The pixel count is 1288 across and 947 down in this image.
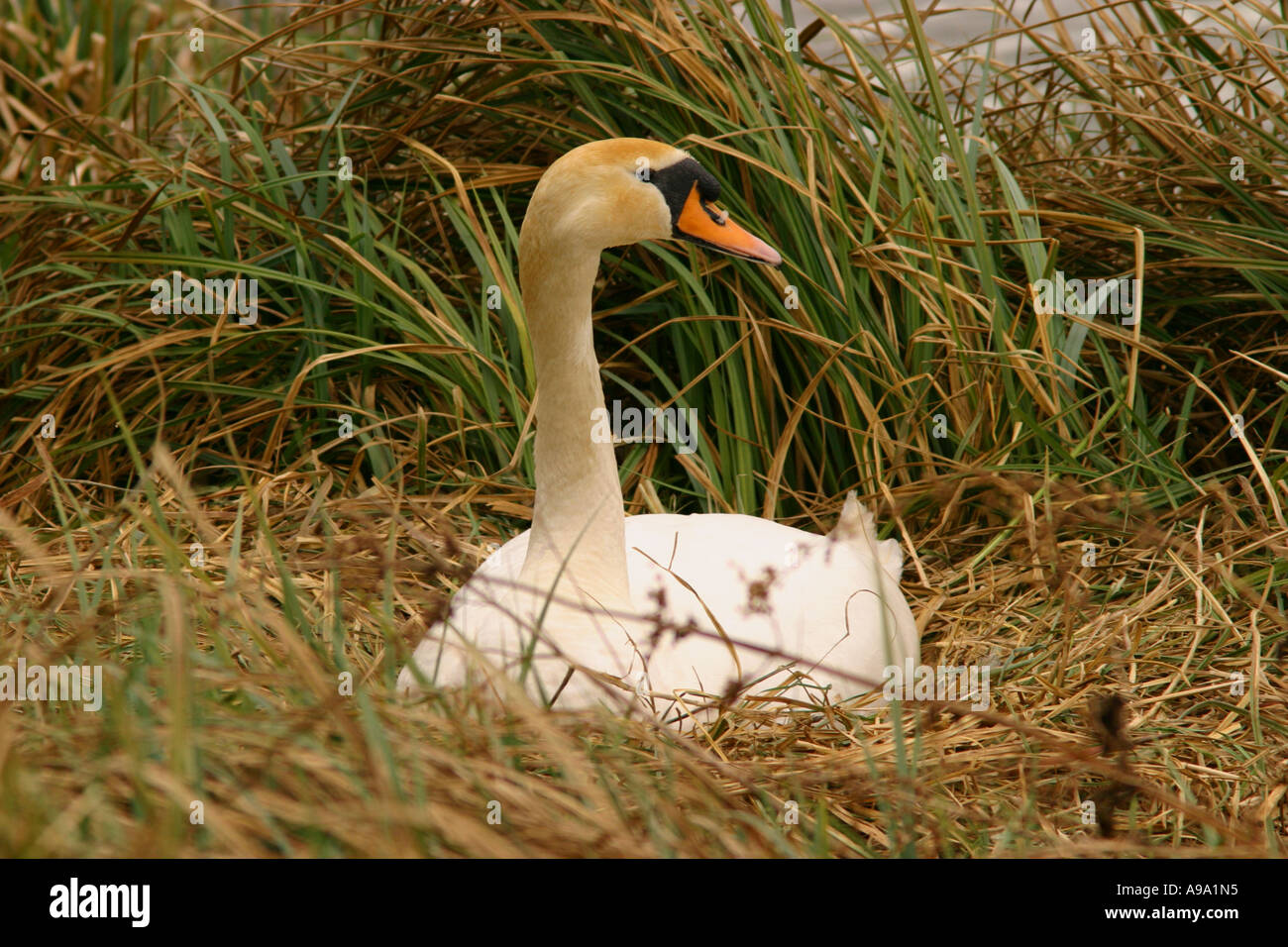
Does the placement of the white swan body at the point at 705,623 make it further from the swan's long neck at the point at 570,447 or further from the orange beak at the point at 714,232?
the orange beak at the point at 714,232

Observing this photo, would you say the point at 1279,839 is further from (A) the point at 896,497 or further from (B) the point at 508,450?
(B) the point at 508,450

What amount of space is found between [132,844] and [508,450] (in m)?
2.06

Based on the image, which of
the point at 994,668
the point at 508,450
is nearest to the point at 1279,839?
the point at 994,668

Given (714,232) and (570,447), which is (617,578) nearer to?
(570,447)

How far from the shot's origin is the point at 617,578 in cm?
244

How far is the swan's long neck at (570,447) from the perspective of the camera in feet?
7.75

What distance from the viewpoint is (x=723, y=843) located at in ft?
5.29

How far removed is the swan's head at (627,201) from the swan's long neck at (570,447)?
5 centimetres

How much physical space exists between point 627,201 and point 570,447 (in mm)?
480

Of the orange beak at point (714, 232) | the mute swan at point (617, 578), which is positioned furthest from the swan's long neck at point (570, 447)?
the orange beak at point (714, 232)

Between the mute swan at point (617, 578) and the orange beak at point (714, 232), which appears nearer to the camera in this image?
the mute swan at point (617, 578)

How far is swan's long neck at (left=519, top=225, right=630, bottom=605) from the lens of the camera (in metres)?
2.36

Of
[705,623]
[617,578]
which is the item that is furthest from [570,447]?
[705,623]

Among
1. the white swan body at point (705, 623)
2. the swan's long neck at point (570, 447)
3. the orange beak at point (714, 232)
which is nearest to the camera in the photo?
the white swan body at point (705, 623)
